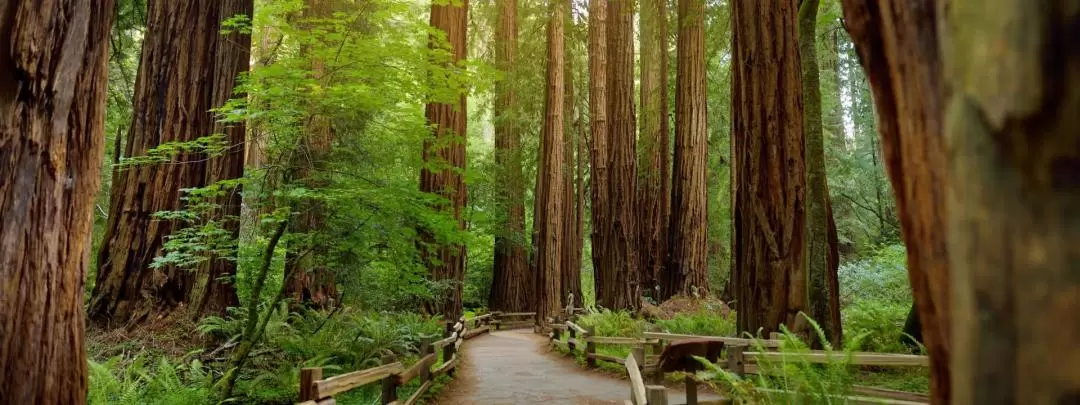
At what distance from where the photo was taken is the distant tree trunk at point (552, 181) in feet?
62.6

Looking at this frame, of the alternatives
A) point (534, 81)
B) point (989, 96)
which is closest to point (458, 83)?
point (989, 96)

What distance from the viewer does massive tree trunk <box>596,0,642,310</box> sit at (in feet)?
50.6

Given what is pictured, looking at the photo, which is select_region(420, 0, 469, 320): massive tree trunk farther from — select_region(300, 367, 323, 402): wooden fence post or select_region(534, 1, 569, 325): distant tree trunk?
select_region(300, 367, 323, 402): wooden fence post

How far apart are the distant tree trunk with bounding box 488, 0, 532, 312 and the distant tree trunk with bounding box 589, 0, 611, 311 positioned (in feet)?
15.5

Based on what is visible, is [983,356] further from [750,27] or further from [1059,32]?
[750,27]

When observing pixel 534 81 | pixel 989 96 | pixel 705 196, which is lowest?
pixel 989 96

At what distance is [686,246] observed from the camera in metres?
16.2

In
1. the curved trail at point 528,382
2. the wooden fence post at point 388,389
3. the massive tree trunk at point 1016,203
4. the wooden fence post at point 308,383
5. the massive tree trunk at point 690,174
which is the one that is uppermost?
the massive tree trunk at point 690,174

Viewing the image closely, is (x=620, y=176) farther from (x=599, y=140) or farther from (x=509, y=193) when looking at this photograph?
(x=509, y=193)

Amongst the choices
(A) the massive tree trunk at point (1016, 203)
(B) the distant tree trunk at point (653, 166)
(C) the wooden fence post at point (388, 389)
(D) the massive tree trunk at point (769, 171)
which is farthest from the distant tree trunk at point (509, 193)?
(A) the massive tree trunk at point (1016, 203)

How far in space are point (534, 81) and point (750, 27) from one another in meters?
15.3

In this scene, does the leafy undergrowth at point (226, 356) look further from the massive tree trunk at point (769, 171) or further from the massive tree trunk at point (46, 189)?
the massive tree trunk at point (769, 171)

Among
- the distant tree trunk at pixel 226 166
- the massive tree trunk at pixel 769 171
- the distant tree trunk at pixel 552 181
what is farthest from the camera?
the distant tree trunk at pixel 552 181

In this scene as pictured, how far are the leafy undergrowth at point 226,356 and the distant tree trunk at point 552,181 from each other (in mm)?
8679
